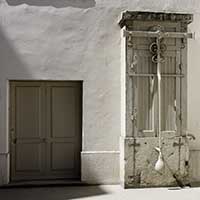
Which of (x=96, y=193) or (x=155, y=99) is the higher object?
(x=155, y=99)

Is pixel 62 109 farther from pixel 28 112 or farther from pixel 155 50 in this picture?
pixel 155 50

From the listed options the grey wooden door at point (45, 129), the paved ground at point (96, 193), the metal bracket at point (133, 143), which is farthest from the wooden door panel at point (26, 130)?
the metal bracket at point (133, 143)

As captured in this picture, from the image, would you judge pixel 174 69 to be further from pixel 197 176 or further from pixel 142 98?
pixel 197 176

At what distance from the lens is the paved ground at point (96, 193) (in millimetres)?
7176

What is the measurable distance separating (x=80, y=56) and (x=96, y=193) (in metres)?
2.93

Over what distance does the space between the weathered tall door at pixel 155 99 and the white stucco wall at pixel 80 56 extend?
0.51 m

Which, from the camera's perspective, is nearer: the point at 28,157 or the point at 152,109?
the point at 152,109

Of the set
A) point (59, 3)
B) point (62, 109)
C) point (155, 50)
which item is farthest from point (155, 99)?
point (59, 3)

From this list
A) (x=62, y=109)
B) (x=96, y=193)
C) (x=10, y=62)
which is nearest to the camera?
(x=96, y=193)

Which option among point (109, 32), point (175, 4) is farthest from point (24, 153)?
point (175, 4)

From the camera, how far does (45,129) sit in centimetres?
852

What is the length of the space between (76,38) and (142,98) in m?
1.94

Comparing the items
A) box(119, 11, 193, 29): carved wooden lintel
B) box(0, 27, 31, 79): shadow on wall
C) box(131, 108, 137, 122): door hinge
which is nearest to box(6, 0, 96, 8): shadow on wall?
box(0, 27, 31, 79): shadow on wall

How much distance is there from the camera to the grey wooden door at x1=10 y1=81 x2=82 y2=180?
841 cm
